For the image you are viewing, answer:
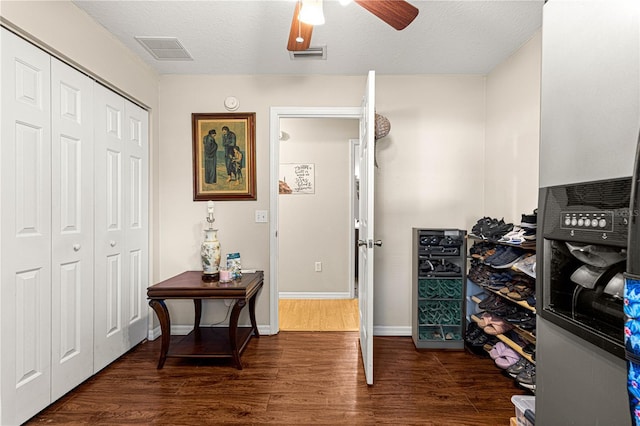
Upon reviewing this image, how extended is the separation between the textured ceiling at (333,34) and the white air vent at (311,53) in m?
0.05

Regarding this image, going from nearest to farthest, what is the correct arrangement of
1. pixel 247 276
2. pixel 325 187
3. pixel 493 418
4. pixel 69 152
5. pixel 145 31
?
1. pixel 493 418
2. pixel 69 152
3. pixel 145 31
4. pixel 247 276
5. pixel 325 187

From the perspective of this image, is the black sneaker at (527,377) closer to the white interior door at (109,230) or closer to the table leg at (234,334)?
the table leg at (234,334)

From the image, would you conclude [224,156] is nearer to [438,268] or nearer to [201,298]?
[201,298]

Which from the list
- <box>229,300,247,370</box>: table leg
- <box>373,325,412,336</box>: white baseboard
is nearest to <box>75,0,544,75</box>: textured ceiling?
<box>229,300,247,370</box>: table leg

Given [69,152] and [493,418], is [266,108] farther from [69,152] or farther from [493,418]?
[493,418]

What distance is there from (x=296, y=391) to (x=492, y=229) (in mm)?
1696

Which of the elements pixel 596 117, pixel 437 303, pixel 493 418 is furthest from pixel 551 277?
pixel 437 303

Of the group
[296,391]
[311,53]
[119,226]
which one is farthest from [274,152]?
[296,391]

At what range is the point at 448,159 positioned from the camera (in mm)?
3047

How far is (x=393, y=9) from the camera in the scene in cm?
146

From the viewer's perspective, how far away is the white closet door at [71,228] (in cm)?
191

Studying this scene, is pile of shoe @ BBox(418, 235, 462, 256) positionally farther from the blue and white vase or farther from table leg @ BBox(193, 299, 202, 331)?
table leg @ BBox(193, 299, 202, 331)

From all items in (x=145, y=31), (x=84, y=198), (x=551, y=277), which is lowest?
(x=551, y=277)

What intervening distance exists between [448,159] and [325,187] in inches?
63.5
